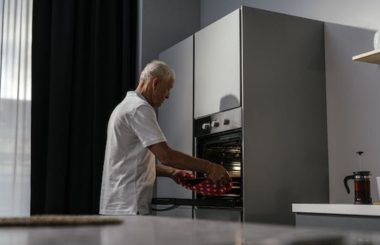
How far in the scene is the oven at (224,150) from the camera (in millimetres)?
2730

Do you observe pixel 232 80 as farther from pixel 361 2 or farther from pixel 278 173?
pixel 361 2

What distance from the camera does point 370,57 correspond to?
8.22 feet

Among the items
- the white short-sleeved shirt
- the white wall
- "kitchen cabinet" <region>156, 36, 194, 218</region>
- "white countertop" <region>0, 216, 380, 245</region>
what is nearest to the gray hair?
the white short-sleeved shirt

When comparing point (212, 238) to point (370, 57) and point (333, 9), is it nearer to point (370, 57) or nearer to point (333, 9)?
point (370, 57)

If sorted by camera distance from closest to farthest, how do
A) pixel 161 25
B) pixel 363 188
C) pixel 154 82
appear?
pixel 363 188
pixel 154 82
pixel 161 25

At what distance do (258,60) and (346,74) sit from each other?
48 centimetres

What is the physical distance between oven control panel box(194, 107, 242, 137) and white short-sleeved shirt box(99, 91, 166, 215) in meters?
0.46

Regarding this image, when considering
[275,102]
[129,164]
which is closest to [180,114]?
[275,102]

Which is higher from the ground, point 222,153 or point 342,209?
point 222,153

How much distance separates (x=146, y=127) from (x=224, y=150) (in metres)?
0.69

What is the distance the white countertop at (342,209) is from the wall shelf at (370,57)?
742 millimetres

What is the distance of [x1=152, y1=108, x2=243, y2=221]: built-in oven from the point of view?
2688mm

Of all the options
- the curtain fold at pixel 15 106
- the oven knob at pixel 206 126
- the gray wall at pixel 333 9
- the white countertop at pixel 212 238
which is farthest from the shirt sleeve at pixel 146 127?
the white countertop at pixel 212 238

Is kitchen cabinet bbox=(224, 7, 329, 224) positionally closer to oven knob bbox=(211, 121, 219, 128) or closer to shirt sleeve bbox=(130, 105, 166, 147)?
oven knob bbox=(211, 121, 219, 128)
